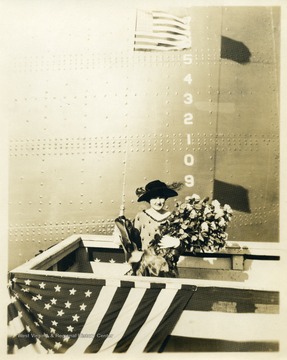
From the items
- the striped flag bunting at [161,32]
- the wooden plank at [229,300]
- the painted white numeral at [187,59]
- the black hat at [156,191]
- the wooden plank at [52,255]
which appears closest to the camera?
the wooden plank at [229,300]

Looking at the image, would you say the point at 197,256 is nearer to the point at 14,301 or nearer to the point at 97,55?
the point at 14,301

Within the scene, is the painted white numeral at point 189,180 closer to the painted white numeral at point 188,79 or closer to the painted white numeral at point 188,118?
the painted white numeral at point 188,118

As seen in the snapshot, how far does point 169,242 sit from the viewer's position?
2.89 m

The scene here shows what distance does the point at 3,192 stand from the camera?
3404 mm

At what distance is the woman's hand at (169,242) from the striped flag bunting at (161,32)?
1.76 meters

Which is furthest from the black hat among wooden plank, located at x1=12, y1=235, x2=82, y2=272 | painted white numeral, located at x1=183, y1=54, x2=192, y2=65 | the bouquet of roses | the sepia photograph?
painted white numeral, located at x1=183, y1=54, x2=192, y2=65

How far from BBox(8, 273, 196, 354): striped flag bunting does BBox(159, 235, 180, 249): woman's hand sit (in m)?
0.36

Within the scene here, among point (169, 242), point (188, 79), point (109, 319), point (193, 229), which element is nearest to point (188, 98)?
point (188, 79)

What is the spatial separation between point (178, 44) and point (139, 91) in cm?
57

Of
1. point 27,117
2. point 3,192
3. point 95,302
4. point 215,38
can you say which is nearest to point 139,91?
point 215,38

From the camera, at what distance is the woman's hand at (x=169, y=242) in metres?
2.88

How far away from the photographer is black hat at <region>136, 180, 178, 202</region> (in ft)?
9.84

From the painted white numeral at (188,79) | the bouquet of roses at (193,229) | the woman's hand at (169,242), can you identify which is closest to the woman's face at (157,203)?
the bouquet of roses at (193,229)

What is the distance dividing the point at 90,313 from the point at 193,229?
3.34 feet
